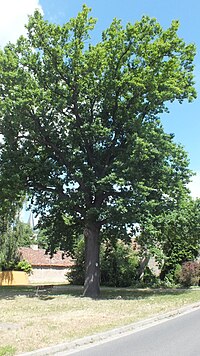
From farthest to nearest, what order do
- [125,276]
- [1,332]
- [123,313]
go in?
1. [125,276]
2. [123,313]
3. [1,332]

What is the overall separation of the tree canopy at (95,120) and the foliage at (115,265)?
1114 centimetres

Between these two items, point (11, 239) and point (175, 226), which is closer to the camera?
point (175, 226)

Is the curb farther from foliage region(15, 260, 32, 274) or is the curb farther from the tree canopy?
foliage region(15, 260, 32, 274)

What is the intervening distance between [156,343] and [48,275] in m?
42.6

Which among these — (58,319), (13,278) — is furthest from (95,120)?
(13,278)

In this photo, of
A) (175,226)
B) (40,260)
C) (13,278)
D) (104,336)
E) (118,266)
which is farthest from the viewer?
(40,260)

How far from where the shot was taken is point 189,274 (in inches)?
1154

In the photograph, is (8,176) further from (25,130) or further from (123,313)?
(123,313)

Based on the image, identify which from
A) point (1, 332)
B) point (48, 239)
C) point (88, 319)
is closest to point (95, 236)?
point (48, 239)

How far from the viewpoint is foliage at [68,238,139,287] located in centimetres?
3259

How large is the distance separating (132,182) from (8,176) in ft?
21.7

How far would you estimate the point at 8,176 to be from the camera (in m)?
21.0

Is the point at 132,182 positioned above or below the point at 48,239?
above

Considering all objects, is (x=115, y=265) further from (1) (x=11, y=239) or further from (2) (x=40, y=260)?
(2) (x=40, y=260)
